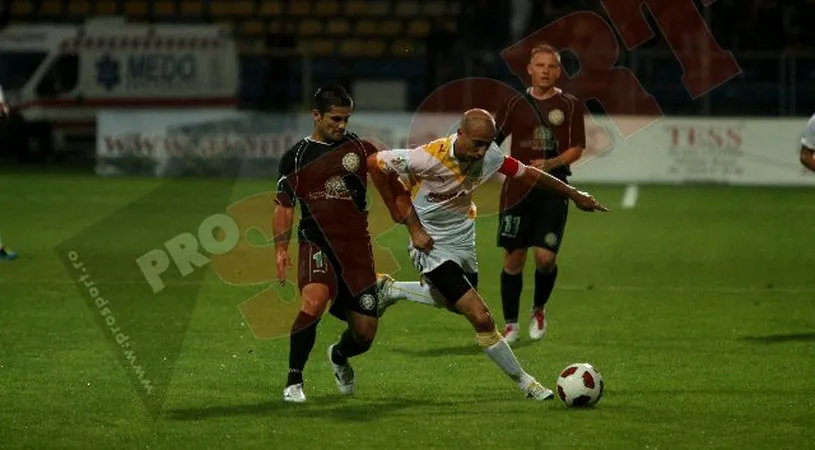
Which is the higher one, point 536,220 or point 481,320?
point 481,320

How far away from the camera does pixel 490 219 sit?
904 inches

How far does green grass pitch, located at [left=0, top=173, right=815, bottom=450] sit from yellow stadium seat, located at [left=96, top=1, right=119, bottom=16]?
16951 millimetres

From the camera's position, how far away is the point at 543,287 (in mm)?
12500

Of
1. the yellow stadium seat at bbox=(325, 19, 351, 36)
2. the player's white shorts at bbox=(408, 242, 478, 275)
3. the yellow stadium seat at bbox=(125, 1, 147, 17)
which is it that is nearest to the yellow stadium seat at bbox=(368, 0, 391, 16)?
the yellow stadium seat at bbox=(325, 19, 351, 36)

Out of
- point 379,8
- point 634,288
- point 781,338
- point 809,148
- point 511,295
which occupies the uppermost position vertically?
point 809,148

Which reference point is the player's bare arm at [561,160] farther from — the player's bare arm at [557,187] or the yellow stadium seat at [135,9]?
the yellow stadium seat at [135,9]

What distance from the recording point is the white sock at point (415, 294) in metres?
10.2

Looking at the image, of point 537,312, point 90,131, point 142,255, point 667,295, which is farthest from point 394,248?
point 90,131

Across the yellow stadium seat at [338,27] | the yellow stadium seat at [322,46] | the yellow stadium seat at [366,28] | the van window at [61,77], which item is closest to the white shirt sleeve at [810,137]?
the yellow stadium seat at [322,46]

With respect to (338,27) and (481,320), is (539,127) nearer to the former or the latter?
(481,320)

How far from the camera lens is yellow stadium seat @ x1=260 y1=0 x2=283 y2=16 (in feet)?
116

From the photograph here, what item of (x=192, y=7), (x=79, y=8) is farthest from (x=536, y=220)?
(x=79, y=8)

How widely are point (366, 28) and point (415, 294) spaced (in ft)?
80.0

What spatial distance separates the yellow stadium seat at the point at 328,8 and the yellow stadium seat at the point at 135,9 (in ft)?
12.4
